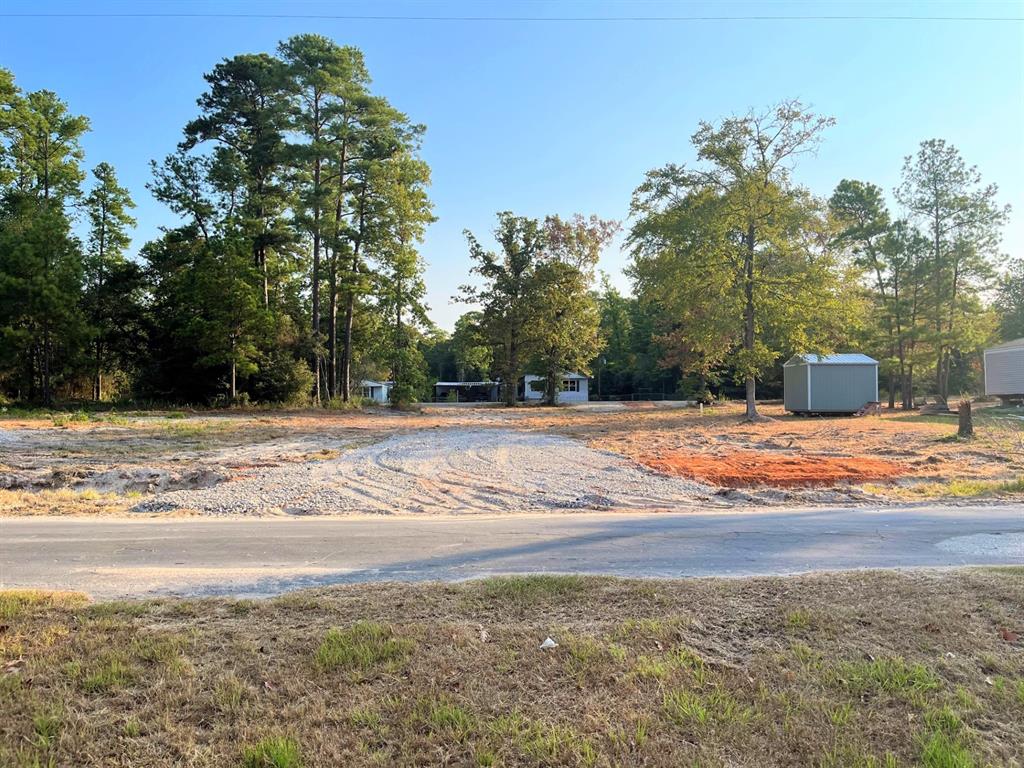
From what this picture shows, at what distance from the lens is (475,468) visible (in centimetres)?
1414

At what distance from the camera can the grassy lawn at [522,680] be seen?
2.64m

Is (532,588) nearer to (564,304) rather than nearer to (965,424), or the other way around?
(965,424)

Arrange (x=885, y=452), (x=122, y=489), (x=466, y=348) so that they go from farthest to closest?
(x=466, y=348), (x=885, y=452), (x=122, y=489)

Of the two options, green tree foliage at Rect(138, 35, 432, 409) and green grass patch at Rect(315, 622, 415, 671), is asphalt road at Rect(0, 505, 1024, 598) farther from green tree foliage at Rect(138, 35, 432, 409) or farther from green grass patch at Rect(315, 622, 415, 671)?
green tree foliage at Rect(138, 35, 432, 409)

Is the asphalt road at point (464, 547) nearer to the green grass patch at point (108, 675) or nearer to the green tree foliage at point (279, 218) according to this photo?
the green grass patch at point (108, 675)

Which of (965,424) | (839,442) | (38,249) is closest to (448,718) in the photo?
(839,442)

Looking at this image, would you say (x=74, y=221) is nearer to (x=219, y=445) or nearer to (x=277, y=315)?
(x=277, y=315)

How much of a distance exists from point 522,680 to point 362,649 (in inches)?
37.8

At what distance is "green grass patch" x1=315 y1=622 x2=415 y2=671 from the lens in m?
3.32

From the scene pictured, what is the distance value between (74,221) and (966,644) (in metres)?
46.4

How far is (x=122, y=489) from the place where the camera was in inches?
458

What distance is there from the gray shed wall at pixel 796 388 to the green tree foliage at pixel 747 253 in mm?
3576

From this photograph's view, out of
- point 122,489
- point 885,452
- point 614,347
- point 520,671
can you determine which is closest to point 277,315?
point 122,489

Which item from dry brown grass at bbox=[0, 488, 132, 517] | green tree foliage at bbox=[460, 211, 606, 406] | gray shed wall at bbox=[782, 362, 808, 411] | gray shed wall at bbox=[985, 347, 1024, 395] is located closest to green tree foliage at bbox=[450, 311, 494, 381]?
green tree foliage at bbox=[460, 211, 606, 406]
